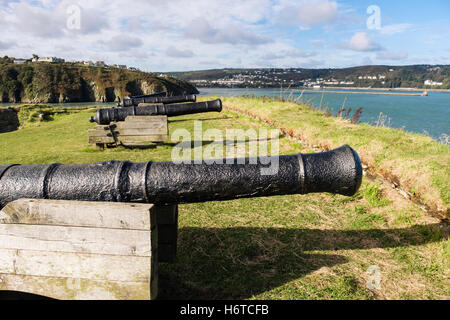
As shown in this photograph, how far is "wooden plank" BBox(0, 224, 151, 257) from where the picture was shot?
2105 millimetres

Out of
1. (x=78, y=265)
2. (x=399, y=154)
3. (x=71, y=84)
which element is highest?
(x=71, y=84)

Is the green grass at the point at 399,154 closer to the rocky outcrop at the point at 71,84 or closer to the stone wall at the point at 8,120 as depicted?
the stone wall at the point at 8,120

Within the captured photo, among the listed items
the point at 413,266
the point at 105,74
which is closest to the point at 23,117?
the point at 413,266

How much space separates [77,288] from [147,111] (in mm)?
7849

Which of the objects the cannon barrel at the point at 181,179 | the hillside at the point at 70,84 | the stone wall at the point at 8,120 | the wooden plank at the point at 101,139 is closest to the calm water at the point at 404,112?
the cannon barrel at the point at 181,179

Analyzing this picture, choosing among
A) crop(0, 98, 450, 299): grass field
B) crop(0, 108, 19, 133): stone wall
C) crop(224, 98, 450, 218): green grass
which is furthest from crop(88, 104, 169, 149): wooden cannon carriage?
crop(0, 108, 19, 133): stone wall

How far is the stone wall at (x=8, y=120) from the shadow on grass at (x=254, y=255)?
927 inches

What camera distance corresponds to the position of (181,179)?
242 cm

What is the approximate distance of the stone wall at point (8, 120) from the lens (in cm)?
2127

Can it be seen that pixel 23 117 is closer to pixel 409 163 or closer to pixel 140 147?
pixel 140 147

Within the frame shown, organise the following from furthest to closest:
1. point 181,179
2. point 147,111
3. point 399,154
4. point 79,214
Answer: point 147,111, point 399,154, point 181,179, point 79,214

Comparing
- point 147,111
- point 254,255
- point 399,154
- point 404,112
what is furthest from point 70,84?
point 254,255

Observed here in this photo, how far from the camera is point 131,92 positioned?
84.8m

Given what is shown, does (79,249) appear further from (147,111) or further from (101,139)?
(147,111)
